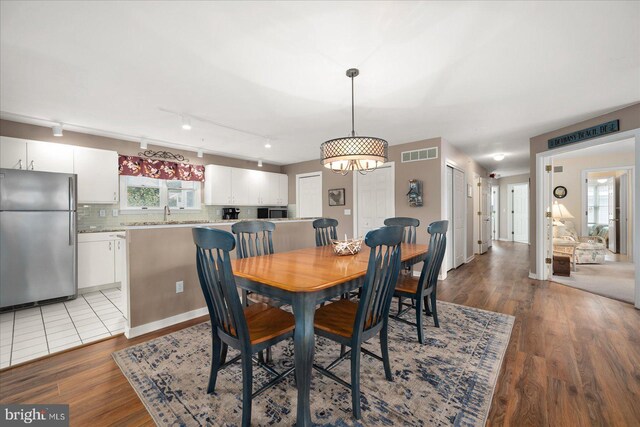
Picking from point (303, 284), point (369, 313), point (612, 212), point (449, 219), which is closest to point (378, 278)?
point (369, 313)

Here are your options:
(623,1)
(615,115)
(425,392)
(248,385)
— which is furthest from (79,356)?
(615,115)

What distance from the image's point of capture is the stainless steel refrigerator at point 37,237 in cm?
307

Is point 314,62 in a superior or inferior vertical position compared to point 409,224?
superior

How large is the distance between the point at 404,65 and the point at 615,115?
126 inches

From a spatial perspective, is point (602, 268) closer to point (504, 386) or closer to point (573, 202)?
point (573, 202)

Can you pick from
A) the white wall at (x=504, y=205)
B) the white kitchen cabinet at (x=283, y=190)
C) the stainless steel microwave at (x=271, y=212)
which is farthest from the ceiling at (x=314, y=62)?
the white wall at (x=504, y=205)

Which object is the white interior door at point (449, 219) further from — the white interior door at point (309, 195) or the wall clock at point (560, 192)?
the wall clock at point (560, 192)

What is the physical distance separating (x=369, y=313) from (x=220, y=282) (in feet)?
2.89

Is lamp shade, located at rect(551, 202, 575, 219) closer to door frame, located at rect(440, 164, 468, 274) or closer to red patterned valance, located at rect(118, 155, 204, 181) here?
door frame, located at rect(440, 164, 468, 274)

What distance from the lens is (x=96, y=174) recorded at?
395 centimetres

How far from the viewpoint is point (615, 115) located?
330 centimetres

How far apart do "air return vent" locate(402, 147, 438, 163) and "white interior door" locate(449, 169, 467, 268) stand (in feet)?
3.29

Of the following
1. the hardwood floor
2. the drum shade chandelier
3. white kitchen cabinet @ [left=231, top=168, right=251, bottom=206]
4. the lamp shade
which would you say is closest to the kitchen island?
the hardwood floor

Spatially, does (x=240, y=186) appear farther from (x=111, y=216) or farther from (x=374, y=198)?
(x=374, y=198)
